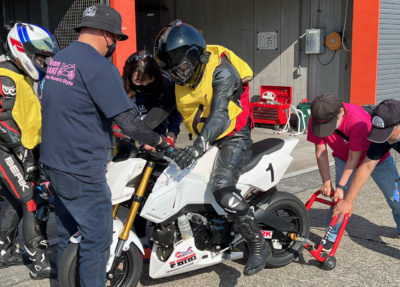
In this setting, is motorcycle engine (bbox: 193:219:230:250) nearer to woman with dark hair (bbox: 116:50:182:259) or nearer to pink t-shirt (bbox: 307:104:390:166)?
→ woman with dark hair (bbox: 116:50:182:259)

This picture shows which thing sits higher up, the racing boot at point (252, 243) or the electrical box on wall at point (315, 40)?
the electrical box on wall at point (315, 40)

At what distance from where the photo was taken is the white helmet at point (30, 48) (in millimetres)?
4086

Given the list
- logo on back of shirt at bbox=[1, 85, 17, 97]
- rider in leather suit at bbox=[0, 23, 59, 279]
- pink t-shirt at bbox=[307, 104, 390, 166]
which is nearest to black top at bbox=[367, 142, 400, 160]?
pink t-shirt at bbox=[307, 104, 390, 166]

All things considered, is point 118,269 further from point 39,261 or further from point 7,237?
point 7,237

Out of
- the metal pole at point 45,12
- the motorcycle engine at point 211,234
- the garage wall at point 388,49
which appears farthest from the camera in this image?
the garage wall at point 388,49

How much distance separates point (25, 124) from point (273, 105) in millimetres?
7877

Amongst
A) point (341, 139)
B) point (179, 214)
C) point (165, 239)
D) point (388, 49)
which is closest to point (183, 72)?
point (179, 214)

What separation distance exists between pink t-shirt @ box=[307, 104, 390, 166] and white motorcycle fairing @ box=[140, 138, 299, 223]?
75 centimetres

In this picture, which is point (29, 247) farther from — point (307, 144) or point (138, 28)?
point (138, 28)

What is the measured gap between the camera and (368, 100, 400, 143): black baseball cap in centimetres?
389

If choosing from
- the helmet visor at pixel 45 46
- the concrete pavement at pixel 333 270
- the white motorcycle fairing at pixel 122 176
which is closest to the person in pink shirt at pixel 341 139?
the concrete pavement at pixel 333 270

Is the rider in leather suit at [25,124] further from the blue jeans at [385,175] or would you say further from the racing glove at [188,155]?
the blue jeans at [385,175]


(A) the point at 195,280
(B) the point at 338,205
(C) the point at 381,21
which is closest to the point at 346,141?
(B) the point at 338,205

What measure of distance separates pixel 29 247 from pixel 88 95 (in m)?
1.77
